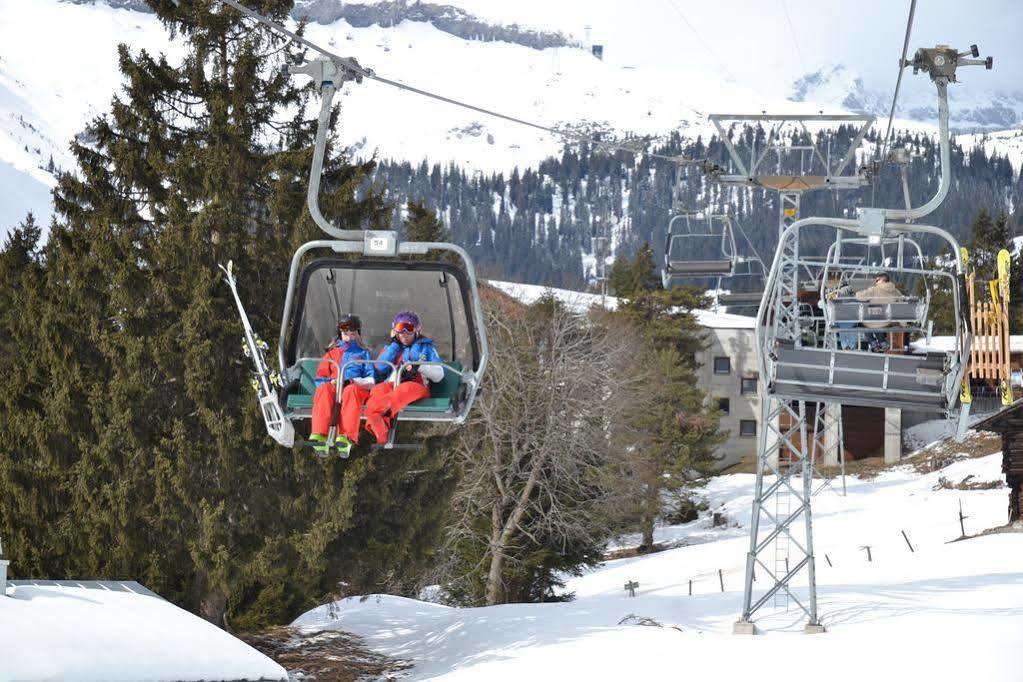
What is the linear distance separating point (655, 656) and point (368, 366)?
9427mm

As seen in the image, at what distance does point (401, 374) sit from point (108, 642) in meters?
4.96

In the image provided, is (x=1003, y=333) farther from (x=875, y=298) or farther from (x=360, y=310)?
(x=360, y=310)

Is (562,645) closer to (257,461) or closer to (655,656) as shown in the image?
(655,656)

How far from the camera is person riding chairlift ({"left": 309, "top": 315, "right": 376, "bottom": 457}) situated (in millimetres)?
11789

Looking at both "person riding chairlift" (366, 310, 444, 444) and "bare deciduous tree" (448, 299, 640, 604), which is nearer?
"person riding chairlift" (366, 310, 444, 444)

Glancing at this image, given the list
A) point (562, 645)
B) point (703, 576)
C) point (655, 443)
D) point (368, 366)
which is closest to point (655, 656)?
point (562, 645)

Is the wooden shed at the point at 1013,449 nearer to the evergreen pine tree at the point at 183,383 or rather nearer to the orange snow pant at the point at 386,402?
the evergreen pine tree at the point at 183,383

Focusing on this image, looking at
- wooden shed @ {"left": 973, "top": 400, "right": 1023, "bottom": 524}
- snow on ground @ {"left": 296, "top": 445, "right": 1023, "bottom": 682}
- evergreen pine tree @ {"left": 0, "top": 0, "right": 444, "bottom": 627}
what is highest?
evergreen pine tree @ {"left": 0, "top": 0, "right": 444, "bottom": 627}

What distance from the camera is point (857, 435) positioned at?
63.8 m

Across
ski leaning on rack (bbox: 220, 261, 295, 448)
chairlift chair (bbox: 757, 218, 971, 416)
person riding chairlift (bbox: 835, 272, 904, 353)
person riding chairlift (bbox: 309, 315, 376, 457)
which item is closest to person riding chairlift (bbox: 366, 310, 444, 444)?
Result: person riding chairlift (bbox: 309, 315, 376, 457)

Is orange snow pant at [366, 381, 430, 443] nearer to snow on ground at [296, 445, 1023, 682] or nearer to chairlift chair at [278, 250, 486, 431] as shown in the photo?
chairlift chair at [278, 250, 486, 431]

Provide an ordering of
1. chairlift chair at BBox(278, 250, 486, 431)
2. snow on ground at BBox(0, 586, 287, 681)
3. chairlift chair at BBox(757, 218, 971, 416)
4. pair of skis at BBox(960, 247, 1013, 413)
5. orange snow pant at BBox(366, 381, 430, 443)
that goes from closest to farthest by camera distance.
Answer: orange snow pant at BBox(366, 381, 430, 443) < chairlift chair at BBox(278, 250, 486, 431) < chairlift chair at BBox(757, 218, 971, 416) < pair of skis at BBox(960, 247, 1013, 413) < snow on ground at BBox(0, 586, 287, 681)

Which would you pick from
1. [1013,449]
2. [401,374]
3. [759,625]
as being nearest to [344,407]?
[401,374]

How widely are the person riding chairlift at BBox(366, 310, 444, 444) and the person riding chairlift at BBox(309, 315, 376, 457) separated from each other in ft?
0.33
